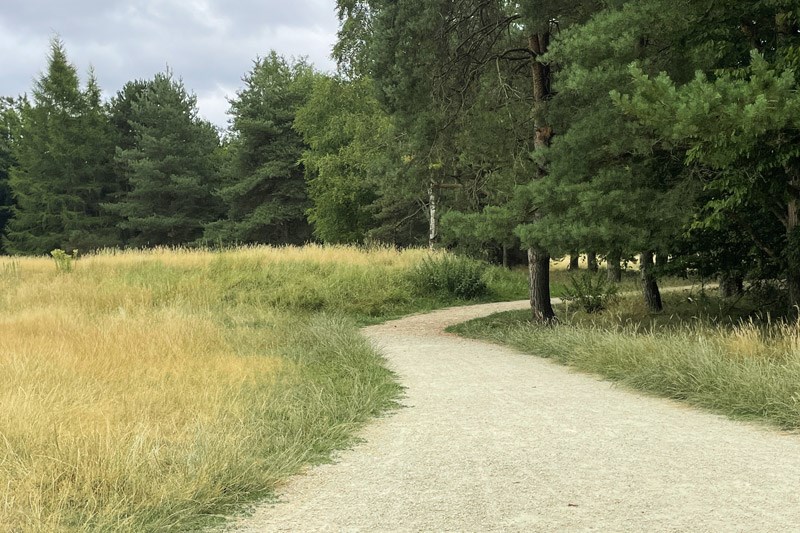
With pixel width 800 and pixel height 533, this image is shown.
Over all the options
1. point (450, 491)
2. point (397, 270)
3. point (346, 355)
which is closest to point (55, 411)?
point (450, 491)

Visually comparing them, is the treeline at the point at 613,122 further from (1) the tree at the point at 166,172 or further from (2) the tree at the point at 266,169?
(1) the tree at the point at 166,172

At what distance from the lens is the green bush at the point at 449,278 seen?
Answer: 18234 millimetres

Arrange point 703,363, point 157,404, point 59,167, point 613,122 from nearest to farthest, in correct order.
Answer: point 157,404 → point 703,363 → point 613,122 → point 59,167

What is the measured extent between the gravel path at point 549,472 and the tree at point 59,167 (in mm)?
39000

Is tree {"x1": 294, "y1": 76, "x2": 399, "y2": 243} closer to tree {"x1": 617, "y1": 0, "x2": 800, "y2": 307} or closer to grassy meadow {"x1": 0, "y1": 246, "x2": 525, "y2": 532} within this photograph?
grassy meadow {"x1": 0, "y1": 246, "x2": 525, "y2": 532}

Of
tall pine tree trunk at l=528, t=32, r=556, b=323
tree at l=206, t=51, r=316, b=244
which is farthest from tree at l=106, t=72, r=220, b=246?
tall pine tree trunk at l=528, t=32, r=556, b=323

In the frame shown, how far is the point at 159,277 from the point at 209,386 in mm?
10729

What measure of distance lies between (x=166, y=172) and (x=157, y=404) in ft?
120

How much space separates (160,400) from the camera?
5.21 metres

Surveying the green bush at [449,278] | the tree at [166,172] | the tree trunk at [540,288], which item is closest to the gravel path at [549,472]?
the tree trunk at [540,288]

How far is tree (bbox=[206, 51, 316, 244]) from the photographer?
35.9 m

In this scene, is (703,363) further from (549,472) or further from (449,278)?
(449,278)

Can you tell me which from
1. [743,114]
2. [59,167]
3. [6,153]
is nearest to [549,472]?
[743,114]

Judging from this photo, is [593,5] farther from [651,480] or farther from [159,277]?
Result: [159,277]
